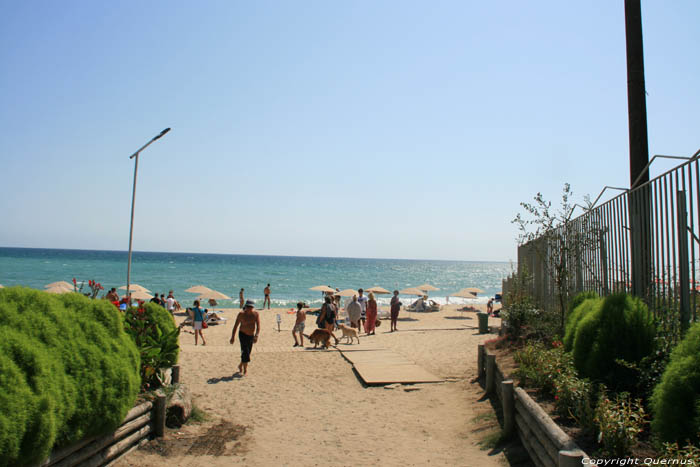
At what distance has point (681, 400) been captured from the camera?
3707 millimetres

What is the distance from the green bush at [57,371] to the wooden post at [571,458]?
4012 mm

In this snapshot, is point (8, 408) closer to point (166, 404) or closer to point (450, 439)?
point (166, 404)

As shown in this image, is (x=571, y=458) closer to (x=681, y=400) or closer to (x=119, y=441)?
(x=681, y=400)

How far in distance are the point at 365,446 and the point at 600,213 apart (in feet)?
17.6

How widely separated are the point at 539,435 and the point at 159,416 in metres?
4.54

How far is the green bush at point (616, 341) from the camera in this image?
5.28 meters

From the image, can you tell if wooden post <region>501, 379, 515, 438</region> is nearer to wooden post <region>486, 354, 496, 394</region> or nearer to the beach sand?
the beach sand

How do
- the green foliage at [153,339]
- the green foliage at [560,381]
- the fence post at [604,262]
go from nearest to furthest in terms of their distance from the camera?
the green foliage at [560,381] < the green foliage at [153,339] < the fence post at [604,262]

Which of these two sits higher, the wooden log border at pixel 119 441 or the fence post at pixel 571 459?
the fence post at pixel 571 459

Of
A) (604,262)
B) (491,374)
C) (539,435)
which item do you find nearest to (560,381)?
(539,435)

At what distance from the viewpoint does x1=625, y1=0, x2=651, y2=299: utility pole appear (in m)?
6.42

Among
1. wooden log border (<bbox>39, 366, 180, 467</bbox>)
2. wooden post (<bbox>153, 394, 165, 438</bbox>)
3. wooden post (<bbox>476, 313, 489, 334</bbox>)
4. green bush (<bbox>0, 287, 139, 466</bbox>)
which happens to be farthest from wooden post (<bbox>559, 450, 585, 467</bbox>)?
wooden post (<bbox>476, 313, 489, 334</bbox>)

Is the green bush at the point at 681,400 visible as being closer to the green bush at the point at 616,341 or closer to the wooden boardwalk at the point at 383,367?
the green bush at the point at 616,341

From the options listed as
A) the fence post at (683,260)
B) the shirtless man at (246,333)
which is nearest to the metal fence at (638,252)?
the fence post at (683,260)
